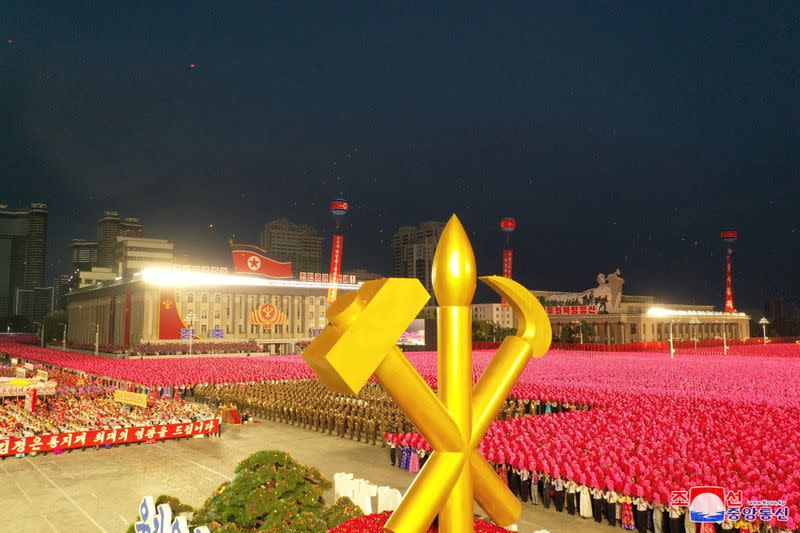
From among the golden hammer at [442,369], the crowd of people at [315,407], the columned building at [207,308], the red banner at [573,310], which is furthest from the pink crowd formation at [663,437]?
the red banner at [573,310]

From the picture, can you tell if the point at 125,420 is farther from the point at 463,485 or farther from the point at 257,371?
the point at 463,485

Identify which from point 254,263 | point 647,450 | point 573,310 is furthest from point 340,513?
point 573,310

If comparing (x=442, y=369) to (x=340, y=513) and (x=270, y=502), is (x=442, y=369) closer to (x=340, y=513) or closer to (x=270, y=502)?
(x=270, y=502)

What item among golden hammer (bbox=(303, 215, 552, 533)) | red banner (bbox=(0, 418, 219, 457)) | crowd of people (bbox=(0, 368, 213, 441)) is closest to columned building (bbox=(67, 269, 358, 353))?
crowd of people (bbox=(0, 368, 213, 441))

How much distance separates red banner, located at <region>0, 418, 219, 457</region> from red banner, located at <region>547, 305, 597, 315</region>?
7403cm

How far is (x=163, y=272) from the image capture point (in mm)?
80875

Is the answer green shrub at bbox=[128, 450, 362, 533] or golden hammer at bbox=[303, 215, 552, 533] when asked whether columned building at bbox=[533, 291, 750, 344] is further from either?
golden hammer at bbox=[303, 215, 552, 533]

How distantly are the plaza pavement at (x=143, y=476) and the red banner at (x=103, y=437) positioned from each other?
1.22 feet

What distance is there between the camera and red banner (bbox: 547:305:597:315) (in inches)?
3474

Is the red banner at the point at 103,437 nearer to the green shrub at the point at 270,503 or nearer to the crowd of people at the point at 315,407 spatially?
the crowd of people at the point at 315,407

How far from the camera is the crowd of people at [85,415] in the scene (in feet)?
76.3

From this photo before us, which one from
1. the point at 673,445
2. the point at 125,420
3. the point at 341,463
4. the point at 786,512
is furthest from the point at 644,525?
the point at 125,420

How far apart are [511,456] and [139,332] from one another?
3057 inches

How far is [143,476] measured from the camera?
19.0 m
